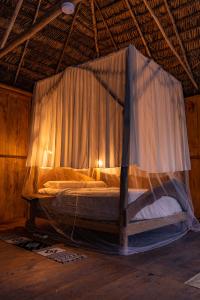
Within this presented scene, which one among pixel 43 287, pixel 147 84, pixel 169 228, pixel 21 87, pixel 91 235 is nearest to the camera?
pixel 43 287

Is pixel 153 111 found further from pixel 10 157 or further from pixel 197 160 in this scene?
pixel 10 157

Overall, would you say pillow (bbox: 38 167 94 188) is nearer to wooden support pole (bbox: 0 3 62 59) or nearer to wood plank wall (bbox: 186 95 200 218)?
wood plank wall (bbox: 186 95 200 218)

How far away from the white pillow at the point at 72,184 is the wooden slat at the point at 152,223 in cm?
154

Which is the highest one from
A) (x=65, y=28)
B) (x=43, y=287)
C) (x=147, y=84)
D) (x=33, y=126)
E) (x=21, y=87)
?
(x=65, y=28)

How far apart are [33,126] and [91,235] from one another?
207 centimetres

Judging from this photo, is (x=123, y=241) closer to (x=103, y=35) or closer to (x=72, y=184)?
(x=72, y=184)

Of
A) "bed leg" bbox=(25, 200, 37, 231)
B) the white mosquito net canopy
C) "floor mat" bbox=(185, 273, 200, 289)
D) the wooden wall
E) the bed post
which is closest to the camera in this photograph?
"floor mat" bbox=(185, 273, 200, 289)

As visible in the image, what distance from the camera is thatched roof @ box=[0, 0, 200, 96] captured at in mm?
4801

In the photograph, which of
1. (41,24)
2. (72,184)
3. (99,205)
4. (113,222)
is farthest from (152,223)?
(41,24)

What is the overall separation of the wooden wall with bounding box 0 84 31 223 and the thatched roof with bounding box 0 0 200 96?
1.29 ft

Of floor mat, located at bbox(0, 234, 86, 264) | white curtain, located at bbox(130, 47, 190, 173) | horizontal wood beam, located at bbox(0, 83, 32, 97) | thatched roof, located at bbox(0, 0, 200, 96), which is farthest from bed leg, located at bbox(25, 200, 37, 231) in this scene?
thatched roof, located at bbox(0, 0, 200, 96)

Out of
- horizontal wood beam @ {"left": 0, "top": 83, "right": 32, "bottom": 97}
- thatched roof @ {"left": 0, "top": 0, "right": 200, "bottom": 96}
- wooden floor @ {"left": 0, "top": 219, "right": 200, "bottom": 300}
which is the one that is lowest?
wooden floor @ {"left": 0, "top": 219, "right": 200, "bottom": 300}

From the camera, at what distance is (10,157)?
217 inches

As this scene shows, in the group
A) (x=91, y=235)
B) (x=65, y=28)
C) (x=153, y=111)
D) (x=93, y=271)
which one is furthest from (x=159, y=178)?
(x=65, y=28)
